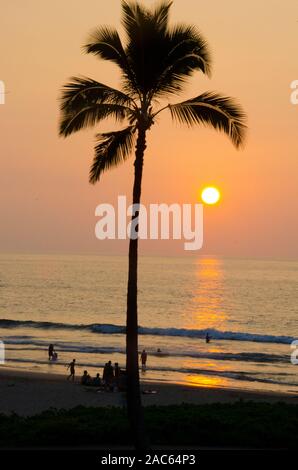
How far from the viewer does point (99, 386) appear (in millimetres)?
37156

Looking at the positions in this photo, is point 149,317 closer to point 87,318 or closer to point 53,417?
point 87,318

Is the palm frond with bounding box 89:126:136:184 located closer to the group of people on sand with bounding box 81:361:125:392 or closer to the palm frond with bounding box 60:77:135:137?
the palm frond with bounding box 60:77:135:137

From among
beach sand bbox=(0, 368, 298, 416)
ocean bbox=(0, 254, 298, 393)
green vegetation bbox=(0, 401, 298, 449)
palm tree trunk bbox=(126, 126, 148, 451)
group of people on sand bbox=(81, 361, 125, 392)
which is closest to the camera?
palm tree trunk bbox=(126, 126, 148, 451)

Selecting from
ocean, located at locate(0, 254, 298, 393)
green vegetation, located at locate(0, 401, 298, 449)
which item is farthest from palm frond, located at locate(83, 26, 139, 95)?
ocean, located at locate(0, 254, 298, 393)

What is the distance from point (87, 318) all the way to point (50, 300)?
29462mm

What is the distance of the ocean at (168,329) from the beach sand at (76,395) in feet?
15.3

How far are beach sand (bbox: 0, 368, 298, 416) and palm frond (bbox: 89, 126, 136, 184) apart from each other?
14.6 metres

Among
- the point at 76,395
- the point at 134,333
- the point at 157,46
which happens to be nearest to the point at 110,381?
the point at 76,395

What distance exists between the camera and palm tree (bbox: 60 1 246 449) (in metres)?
14.6

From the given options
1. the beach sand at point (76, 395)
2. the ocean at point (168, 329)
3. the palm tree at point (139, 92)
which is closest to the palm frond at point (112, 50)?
the palm tree at point (139, 92)

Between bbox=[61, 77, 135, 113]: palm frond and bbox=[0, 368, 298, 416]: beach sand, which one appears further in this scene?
bbox=[0, 368, 298, 416]: beach sand

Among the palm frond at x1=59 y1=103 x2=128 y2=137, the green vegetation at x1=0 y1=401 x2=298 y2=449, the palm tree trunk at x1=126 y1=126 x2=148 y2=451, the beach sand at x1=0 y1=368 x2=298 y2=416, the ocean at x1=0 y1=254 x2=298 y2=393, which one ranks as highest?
the palm frond at x1=59 y1=103 x2=128 y2=137

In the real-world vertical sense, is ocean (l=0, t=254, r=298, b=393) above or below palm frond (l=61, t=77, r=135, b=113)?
below

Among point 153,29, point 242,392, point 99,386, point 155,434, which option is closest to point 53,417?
point 155,434
